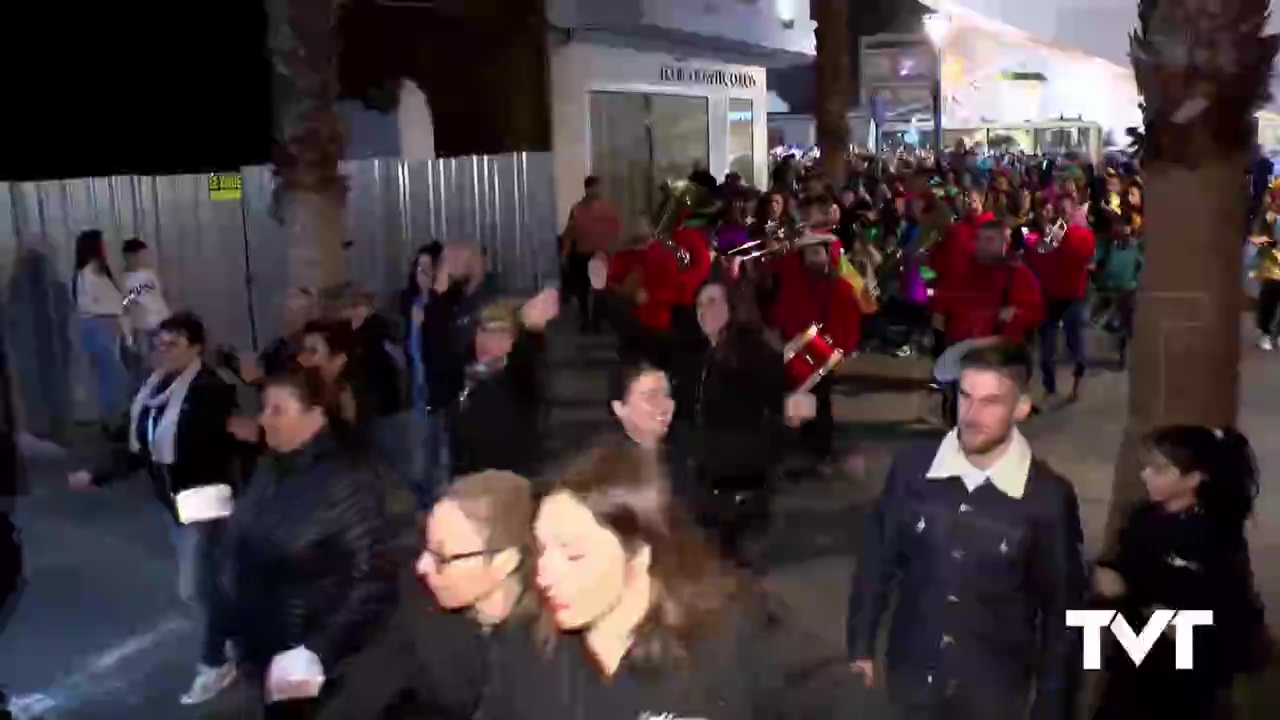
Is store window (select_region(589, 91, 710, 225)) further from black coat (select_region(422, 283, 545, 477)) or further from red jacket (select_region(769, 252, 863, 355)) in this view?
black coat (select_region(422, 283, 545, 477))

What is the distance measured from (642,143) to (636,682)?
8844 mm

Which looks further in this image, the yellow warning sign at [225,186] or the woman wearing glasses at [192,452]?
the yellow warning sign at [225,186]

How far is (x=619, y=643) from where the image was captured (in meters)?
2.83

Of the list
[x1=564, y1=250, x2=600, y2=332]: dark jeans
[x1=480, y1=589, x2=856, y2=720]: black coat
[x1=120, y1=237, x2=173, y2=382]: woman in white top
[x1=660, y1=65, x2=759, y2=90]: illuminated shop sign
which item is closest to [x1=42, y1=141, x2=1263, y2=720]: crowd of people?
[x1=480, y1=589, x2=856, y2=720]: black coat

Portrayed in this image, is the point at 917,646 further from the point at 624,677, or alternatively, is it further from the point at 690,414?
the point at 690,414

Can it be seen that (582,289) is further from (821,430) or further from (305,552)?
(305,552)

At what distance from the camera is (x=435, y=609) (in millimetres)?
3037

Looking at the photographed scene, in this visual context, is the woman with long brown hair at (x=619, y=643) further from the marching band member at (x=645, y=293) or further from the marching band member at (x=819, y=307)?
the marching band member at (x=819, y=307)

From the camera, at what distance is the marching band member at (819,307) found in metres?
6.69

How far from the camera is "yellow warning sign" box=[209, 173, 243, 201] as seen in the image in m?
9.22

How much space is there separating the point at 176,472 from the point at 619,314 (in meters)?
2.97

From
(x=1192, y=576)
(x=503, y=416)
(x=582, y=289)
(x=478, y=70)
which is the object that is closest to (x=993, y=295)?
(x=582, y=289)

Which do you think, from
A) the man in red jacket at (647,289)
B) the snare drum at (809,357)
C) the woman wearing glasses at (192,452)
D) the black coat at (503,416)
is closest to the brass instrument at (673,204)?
the man in red jacket at (647,289)

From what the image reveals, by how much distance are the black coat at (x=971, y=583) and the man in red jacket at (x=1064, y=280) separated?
4011 mm
